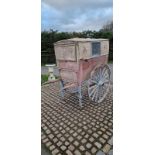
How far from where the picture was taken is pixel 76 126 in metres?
→ 2.45

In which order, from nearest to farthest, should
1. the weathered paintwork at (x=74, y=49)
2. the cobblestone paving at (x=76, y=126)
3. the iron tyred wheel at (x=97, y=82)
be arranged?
the cobblestone paving at (x=76, y=126), the weathered paintwork at (x=74, y=49), the iron tyred wheel at (x=97, y=82)

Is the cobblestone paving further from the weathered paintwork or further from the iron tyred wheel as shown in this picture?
the weathered paintwork

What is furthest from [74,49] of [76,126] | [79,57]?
[76,126]

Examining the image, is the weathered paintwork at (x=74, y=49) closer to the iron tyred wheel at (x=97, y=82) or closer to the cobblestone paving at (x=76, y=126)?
the iron tyred wheel at (x=97, y=82)

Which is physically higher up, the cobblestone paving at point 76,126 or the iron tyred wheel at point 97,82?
the iron tyred wheel at point 97,82

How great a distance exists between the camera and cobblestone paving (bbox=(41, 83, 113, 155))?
1.96m

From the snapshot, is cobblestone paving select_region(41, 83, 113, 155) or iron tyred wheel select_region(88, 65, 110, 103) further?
iron tyred wheel select_region(88, 65, 110, 103)

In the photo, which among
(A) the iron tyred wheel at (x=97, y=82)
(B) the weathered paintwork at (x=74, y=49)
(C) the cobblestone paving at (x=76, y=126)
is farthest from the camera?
(A) the iron tyred wheel at (x=97, y=82)

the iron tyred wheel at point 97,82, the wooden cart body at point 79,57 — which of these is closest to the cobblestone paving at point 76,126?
the iron tyred wheel at point 97,82

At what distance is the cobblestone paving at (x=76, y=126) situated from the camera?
1.96 meters

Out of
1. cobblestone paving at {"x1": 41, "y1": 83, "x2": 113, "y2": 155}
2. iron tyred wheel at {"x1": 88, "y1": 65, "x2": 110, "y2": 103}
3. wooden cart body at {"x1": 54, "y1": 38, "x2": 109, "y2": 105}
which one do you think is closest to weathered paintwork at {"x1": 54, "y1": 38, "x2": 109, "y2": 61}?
wooden cart body at {"x1": 54, "y1": 38, "x2": 109, "y2": 105}

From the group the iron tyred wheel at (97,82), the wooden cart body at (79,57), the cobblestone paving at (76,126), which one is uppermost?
the wooden cart body at (79,57)
